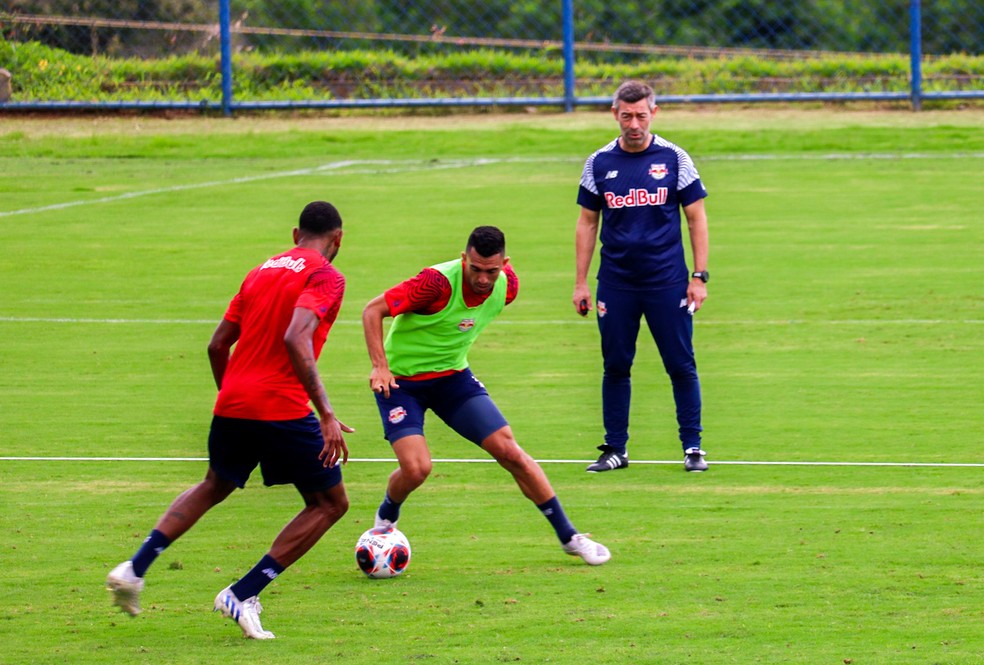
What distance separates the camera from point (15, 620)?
7949 mm

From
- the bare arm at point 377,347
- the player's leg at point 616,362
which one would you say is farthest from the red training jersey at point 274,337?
the player's leg at point 616,362

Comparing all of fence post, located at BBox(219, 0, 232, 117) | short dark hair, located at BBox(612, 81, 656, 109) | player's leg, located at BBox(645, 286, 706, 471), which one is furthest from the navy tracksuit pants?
fence post, located at BBox(219, 0, 232, 117)

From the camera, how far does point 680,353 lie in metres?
10.9

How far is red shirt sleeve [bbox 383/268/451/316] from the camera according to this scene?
8750 mm

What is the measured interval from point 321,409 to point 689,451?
3954mm

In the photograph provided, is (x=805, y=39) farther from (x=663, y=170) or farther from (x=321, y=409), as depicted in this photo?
(x=321, y=409)

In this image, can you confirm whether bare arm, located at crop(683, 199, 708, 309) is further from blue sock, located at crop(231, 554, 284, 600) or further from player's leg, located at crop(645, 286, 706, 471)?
blue sock, located at crop(231, 554, 284, 600)

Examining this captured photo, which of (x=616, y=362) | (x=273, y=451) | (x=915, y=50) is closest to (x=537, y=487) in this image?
(x=273, y=451)

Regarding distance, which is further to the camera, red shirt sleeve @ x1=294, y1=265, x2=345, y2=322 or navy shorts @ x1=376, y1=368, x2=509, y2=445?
navy shorts @ x1=376, y1=368, x2=509, y2=445

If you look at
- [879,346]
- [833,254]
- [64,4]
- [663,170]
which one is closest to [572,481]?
[663,170]

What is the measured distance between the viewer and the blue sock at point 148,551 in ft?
25.2

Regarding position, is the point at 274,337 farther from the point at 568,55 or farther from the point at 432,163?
the point at 568,55

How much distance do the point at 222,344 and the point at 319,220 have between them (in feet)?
2.44

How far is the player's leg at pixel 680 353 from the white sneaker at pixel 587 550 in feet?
7.13
